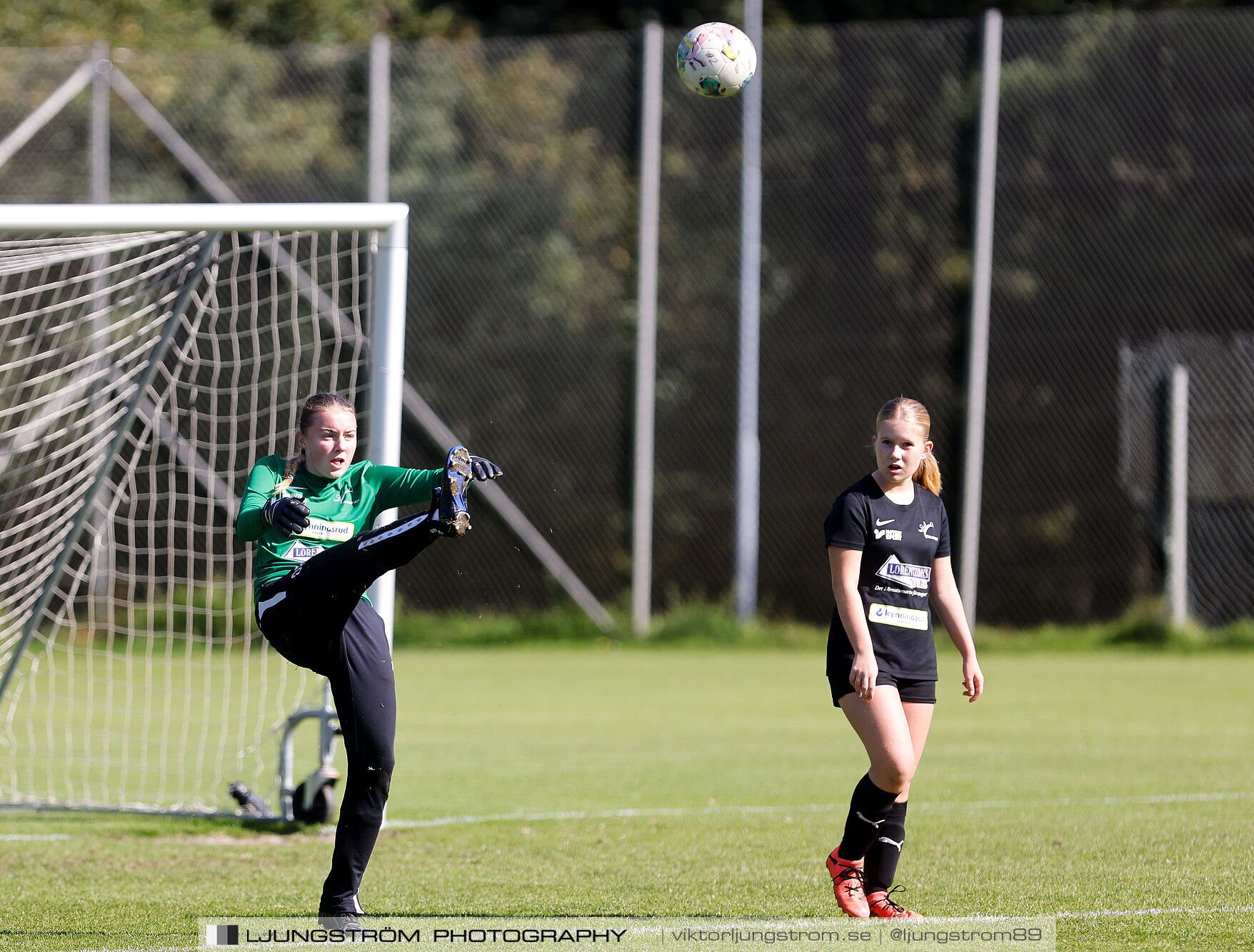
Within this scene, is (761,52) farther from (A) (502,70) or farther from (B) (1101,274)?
(B) (1101,274)

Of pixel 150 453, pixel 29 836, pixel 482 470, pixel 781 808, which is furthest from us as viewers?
pixel 150 453

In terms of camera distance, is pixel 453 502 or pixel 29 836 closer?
pixel 453 502

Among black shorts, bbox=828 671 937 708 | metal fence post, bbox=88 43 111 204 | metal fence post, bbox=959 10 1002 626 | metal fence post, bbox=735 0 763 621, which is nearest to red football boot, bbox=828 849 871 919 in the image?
black shorts, bbox=828 671 937 708

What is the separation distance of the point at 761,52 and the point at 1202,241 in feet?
18.8

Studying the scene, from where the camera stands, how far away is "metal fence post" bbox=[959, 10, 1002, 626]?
17859mm

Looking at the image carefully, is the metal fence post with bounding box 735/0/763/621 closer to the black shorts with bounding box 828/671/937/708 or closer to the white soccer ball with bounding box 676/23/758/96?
the white soccer ball with bounding box 676/23/758/96

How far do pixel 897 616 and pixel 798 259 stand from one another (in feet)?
45.8

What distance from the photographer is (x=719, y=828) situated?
7461 millimetres

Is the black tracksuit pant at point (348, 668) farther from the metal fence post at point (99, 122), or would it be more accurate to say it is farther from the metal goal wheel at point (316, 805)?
the metal fence post at point (99, 122)

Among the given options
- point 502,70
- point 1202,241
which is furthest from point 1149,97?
point 502,70

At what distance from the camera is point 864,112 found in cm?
1883

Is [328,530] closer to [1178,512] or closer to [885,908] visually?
[885,908]

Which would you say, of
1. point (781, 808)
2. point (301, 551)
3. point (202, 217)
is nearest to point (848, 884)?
point (301, 551)

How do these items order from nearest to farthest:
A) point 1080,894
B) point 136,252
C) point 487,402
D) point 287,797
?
point 1080,894
point 287,797
point 136,252
point 487,402
